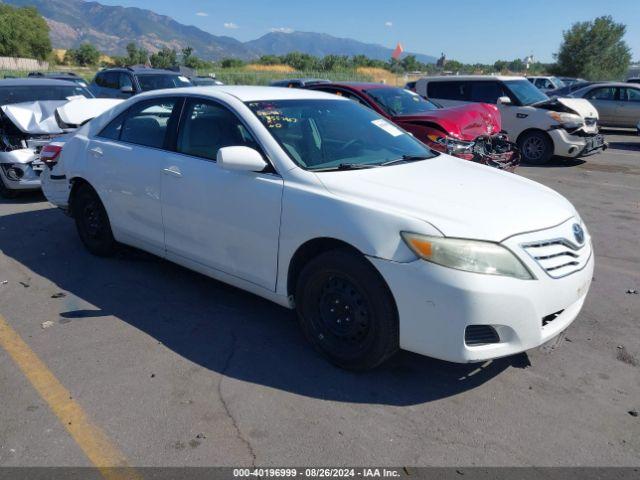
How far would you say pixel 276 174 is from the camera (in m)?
3.66

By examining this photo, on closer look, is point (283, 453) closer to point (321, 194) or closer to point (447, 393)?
point (447, 393)

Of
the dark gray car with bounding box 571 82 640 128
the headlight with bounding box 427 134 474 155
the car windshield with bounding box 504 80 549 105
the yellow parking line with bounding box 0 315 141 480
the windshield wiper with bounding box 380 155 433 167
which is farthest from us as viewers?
the dark gray car with bounding box 571 82 640 128

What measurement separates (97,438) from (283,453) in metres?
0.96

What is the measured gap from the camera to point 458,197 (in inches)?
132

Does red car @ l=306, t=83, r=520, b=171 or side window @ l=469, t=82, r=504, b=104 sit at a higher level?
side window @ l=469, t=82, r=504, b=104

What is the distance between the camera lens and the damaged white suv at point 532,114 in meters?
11.4

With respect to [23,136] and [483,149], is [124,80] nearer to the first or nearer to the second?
[23,136]

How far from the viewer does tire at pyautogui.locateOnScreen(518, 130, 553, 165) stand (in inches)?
458

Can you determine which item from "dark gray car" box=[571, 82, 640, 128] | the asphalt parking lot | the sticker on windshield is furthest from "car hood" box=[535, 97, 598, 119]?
the sticker on windshield

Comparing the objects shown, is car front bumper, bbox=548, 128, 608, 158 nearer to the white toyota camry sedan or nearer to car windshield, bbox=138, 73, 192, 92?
the white toyota camry sedan

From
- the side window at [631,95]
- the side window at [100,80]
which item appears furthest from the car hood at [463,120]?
the side window at [631,95]

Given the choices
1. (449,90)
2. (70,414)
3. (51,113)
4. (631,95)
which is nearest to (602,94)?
(631,95)

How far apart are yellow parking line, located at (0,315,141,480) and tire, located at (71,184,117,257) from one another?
59.2 inches

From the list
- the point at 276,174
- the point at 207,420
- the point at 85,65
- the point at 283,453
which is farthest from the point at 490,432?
the point at 85,65
